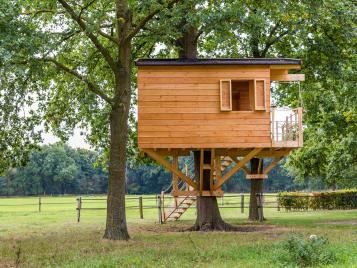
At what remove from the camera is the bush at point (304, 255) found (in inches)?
436

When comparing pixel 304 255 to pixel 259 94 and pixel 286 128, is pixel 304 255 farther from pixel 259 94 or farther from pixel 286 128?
pixel 286 128

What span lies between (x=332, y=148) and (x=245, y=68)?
17.4 m

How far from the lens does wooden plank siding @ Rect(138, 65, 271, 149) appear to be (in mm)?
19156

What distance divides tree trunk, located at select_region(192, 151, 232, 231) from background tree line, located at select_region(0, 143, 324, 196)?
66591mm

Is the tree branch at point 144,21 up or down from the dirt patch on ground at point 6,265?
up

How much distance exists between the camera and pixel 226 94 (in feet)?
64.1

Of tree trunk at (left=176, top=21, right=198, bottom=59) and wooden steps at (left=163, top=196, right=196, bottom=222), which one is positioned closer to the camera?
tree trunk at (left=176, top=21, right=198, bottom=59)

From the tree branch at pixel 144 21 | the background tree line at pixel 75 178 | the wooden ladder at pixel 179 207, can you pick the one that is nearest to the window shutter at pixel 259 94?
the tree branch at pixel 144 21

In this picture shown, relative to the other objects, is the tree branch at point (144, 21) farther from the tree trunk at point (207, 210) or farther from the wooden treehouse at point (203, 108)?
the tree trunk at point (207, 210)

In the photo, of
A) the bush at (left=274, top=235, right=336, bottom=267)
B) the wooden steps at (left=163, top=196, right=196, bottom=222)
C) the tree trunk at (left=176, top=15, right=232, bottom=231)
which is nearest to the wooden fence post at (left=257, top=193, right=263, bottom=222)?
the wooden steps at (left=163, top=196, right=196, bottom=222)

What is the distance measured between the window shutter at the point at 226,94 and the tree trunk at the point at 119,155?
3205 mm

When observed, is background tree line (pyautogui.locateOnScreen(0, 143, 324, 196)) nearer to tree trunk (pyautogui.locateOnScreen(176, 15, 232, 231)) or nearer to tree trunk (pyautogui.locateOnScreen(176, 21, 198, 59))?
tree trunk (pyautogui.locateOnScreen(176, 15, 232, 231))

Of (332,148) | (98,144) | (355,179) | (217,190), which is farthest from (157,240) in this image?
(355,179)

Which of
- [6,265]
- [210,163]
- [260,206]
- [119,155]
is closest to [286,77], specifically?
[210,163]
